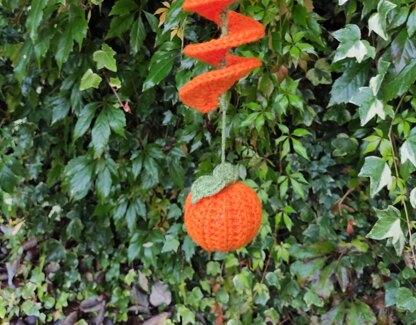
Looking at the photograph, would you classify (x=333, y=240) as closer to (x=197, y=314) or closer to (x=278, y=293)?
(x=278, y=293)

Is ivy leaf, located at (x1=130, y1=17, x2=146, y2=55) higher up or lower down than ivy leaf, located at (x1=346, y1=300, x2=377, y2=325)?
higher up

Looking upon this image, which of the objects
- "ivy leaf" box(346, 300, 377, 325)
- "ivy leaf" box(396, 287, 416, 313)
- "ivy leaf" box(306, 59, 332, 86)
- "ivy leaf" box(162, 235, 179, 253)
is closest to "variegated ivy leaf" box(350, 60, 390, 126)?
"ivy leaf" box(306, 59, 332, 86)

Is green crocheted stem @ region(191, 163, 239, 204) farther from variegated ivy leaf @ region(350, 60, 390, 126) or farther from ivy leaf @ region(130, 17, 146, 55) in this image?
ivy leaf @ region(130, 17, 146, 55)

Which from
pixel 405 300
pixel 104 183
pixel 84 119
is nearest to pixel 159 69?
pixel 84 119

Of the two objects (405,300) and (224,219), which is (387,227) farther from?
(224,219)

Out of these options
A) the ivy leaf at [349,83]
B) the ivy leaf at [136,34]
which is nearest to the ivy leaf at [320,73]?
the ivy leaf at [349,83]

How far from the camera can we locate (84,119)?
1.09m

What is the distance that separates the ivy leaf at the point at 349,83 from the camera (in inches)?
35.6

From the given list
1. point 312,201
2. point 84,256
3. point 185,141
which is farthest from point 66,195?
point 312,201

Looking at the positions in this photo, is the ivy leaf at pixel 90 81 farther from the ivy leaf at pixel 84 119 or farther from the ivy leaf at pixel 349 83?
the ivy leaf at pixel 349 83

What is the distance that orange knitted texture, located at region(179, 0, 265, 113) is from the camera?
0.53m

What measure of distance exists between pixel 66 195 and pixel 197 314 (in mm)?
568

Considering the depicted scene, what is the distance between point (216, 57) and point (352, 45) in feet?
1.24

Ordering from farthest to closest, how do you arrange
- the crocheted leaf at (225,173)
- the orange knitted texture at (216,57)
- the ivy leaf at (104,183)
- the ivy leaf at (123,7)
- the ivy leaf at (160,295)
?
the ivy leaf at (160,295) < the ivy leaf at (104,183) < the ivy leaf at (123,7) < the crocheted leaf at (225,173) < the orange knitted texture at (216,57)
